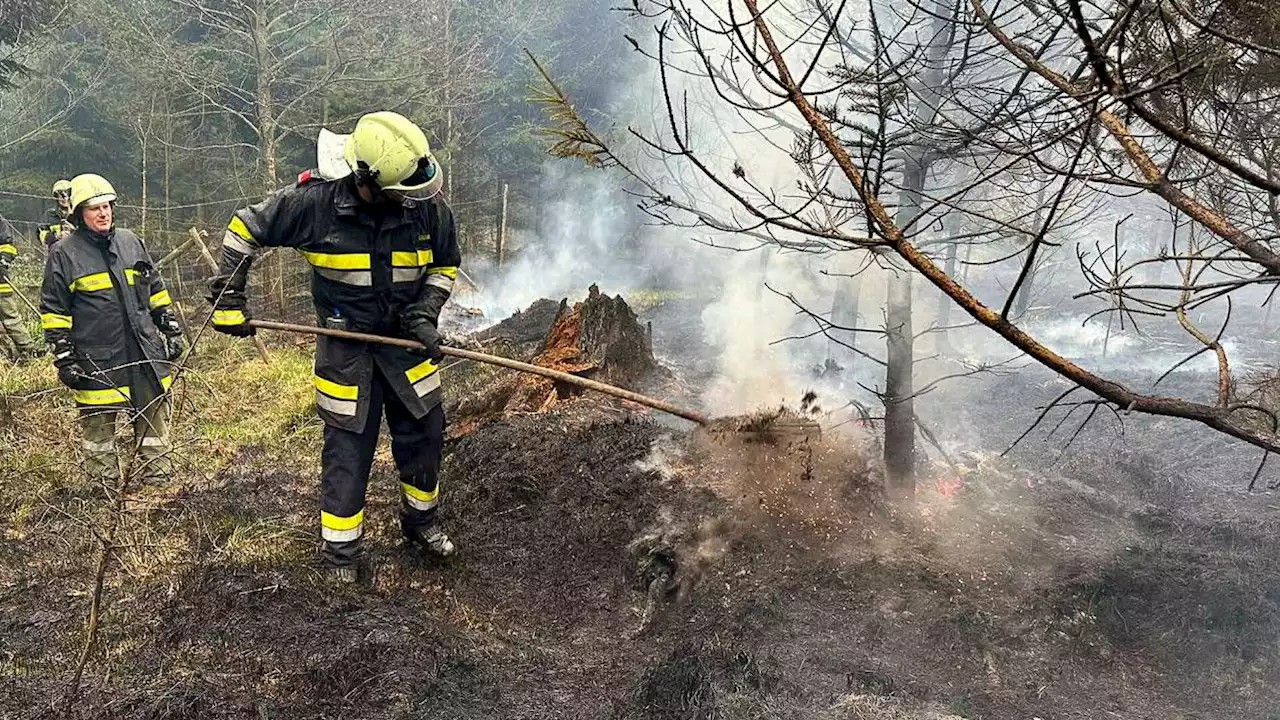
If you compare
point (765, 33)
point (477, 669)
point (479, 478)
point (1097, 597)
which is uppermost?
point (765, 33)

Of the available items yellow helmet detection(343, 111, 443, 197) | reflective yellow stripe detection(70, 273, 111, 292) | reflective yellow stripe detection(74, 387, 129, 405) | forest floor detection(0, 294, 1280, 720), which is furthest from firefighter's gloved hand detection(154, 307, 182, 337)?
yellow helmet detection(343, 111, 443, 197)

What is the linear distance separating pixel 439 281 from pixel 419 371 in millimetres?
478

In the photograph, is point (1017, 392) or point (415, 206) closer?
point (415, 206)

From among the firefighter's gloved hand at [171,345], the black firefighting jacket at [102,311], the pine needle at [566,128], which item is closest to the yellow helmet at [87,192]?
the black firefighting jacket at [102,311]

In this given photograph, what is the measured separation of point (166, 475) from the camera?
4789 millimetres

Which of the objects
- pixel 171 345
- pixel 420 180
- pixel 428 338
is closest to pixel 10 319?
pixel 171 345

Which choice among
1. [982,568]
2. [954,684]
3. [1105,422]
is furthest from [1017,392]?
[954,684]

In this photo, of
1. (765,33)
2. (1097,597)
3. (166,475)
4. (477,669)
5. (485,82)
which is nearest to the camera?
(765,33)

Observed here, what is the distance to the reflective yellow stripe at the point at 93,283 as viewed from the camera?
4455 millimetres

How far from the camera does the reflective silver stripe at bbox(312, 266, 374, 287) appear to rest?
138 inches

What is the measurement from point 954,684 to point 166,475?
4.81 m

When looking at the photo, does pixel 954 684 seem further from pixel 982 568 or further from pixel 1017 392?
pixel 1017 392

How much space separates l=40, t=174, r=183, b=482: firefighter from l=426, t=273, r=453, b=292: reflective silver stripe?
6.39 ft

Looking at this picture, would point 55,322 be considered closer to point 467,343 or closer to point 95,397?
point 95,397
